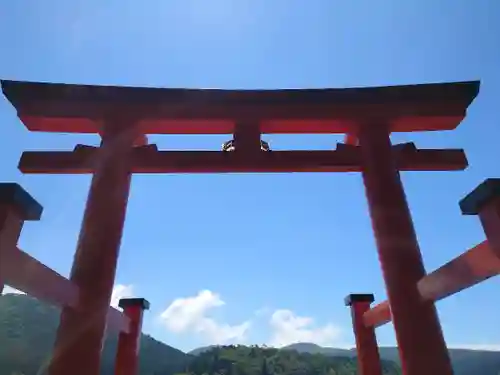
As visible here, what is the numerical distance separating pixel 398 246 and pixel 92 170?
2.20 metres

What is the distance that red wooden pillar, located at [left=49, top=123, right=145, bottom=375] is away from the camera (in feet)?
6.28

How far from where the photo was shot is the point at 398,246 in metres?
2.24

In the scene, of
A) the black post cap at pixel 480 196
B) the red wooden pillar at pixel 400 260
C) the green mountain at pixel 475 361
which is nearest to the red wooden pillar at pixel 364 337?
the red wooden pillar at pixel 400 260

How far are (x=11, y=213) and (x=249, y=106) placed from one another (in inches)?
74.3

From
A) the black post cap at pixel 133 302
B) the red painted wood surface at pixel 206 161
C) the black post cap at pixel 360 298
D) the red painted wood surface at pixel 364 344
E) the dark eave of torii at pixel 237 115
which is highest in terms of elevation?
the dark eave of torii at pixel 237 115

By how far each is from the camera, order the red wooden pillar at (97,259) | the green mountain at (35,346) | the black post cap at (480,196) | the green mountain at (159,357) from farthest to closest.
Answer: the green mountain at (35,346)
the green mountain at (159,357)
the red wooden pillar at (97,259)
the black post cap at (480,196)

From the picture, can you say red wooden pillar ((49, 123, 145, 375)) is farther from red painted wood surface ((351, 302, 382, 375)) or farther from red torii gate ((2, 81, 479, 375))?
red painted wood surface ((351, 302, 382, 375))

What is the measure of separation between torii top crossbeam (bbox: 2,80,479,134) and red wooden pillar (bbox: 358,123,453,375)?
232 millimetres

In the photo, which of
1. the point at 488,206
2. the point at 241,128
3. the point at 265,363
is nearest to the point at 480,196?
the point at 488,206

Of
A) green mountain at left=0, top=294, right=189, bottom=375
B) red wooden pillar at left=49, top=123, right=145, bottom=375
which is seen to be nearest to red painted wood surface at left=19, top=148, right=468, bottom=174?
red wooden pillar at left=49, top=123, right=145, bottom=375

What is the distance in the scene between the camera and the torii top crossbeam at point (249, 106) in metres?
2.71

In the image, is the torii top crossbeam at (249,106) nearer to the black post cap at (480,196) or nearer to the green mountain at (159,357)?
the black post cap at (480,196)

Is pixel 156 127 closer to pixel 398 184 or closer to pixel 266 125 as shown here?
pixel 266 125

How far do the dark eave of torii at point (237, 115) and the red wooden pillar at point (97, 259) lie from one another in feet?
0.42
